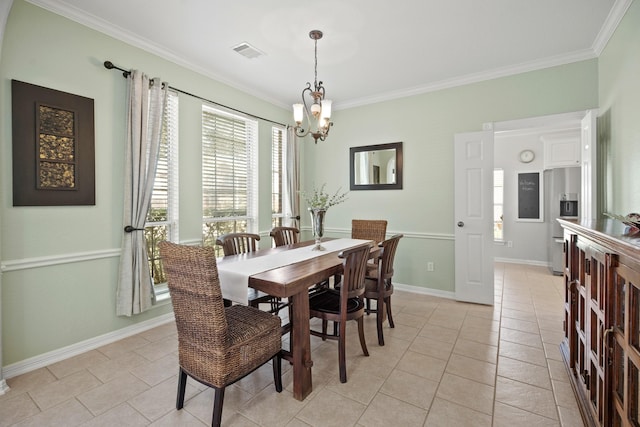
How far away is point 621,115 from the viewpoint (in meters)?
2.57

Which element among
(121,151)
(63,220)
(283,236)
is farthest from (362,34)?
(63,220)

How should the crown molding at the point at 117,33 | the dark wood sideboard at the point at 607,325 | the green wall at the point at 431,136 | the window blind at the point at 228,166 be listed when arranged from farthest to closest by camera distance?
the window blind at the point at 228,166 < the green wall at the point at 431,136 < the crown molding at the point at 117,33 < the dark wood sideboard at the point at 607,325

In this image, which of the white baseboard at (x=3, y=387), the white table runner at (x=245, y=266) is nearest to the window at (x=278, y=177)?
the white table runner at (x=245, y=266)

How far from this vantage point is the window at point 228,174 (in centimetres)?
371

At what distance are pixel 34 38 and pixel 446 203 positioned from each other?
4456 mm

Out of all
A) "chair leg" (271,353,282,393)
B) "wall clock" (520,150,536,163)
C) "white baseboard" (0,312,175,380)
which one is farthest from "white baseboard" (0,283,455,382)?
"wall clock" (520,150,536,163)

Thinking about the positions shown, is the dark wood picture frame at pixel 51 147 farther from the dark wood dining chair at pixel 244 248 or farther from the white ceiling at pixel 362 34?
the dark wood dining chair at pixel 244 248

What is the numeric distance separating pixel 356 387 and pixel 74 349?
2.39m

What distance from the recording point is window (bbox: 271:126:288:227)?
4633mm

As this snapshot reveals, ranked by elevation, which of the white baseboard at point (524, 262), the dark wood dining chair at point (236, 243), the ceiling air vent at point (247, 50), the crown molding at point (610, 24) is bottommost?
the white baseboard at point (524, 262)

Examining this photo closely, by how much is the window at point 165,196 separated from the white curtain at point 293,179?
5.83ft

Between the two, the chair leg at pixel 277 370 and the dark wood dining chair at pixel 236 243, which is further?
the dark wood dining chair at pixel 236 243

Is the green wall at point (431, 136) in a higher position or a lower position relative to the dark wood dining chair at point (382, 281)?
higher

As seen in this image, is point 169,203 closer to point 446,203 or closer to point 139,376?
A: point 139,376
